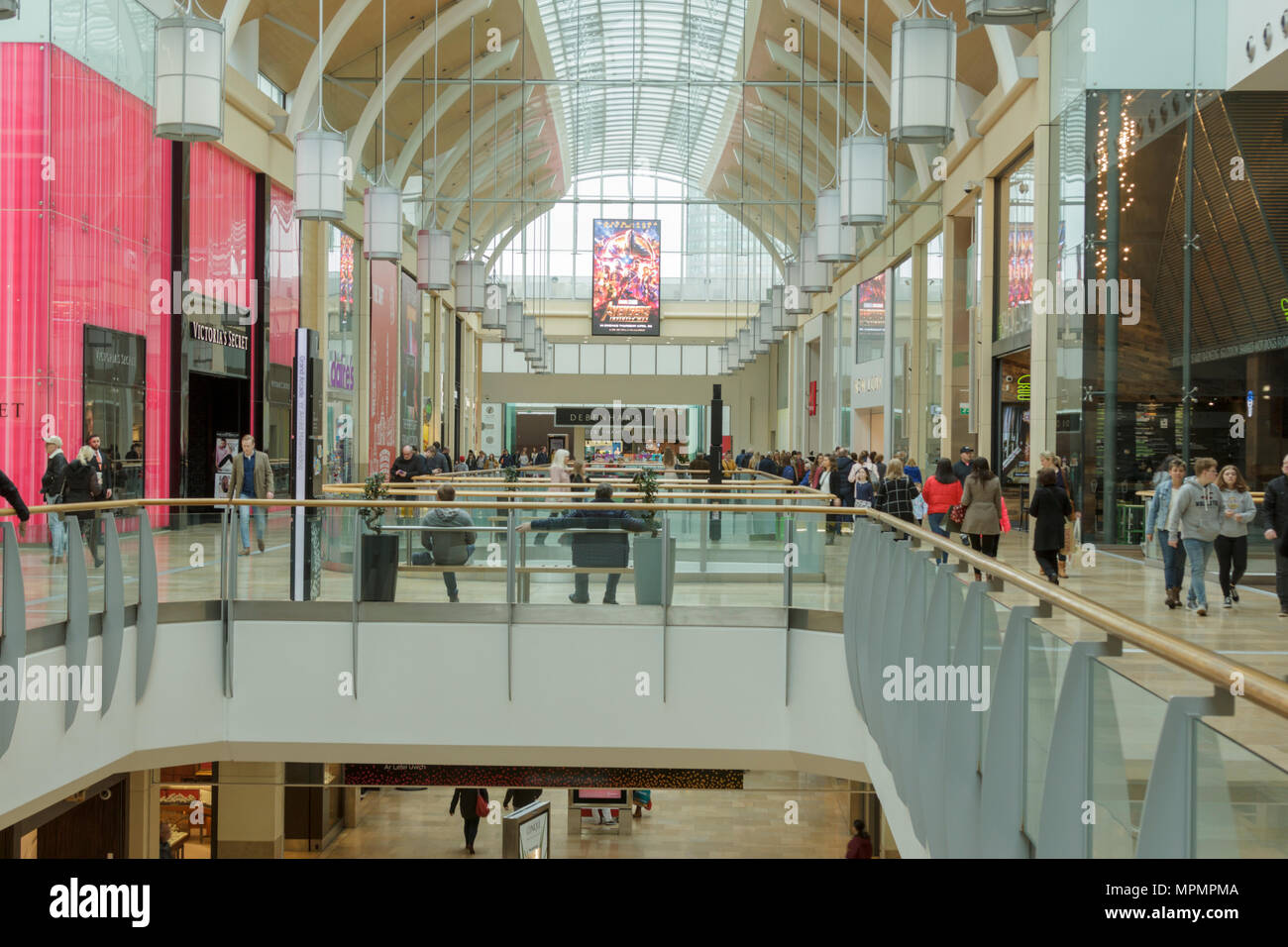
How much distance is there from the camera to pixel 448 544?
9961 mm

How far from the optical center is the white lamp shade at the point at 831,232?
614 inches

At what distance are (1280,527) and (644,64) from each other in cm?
3026

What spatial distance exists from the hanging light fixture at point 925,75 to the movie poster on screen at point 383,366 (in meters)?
20.0

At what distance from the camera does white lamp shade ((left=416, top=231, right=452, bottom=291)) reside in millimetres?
19312

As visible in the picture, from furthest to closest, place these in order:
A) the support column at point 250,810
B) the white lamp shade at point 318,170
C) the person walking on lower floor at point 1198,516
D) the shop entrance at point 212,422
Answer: the shop entrance at point 212,422 < the support column at point 250,810 < the white lamp shade at point 318,170 < the person walking on lower floor at point 1198,516

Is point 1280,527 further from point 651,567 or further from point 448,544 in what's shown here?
Answer: point 448,544

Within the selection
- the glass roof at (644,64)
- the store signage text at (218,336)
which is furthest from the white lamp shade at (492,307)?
the store signage text at (218,336)

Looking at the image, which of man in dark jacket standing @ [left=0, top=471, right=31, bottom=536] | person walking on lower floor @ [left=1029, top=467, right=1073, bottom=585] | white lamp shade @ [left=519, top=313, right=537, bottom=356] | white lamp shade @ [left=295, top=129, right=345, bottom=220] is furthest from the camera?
white lamp shade @ [left=519, top=313, right=537, bottom=356]

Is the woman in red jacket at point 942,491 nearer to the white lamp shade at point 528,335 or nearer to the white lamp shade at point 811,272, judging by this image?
the white lamp shade at point 811,272

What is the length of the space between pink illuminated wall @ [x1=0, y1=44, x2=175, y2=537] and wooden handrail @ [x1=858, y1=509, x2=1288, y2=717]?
12.9 m

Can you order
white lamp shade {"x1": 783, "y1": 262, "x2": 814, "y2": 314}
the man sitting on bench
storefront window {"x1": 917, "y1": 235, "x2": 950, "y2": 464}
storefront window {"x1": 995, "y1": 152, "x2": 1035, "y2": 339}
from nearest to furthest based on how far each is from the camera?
the man sitting on bench → storefront window {"x1": 995, "y1": 152, "x2": 1035, "y2": 339} → white lamp shade {"x1": 783, "y1": 262, "x2": 814, "y2": 314} → storefront window {"x1": 917, "y1": 235, "x2": 950, "y2": 464}

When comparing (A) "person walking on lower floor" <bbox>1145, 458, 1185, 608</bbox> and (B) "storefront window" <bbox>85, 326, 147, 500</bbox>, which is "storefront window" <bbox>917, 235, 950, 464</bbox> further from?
(B) "storefront window" <bbox>85, 326, 147, 500</bbox>

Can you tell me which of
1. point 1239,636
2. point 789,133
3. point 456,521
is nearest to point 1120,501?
point 1239,636

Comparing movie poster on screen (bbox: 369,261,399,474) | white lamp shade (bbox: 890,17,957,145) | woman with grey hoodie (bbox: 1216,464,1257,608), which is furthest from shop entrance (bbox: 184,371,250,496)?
woman with grey hoodie (bbox: 1216,464,1257,608)
